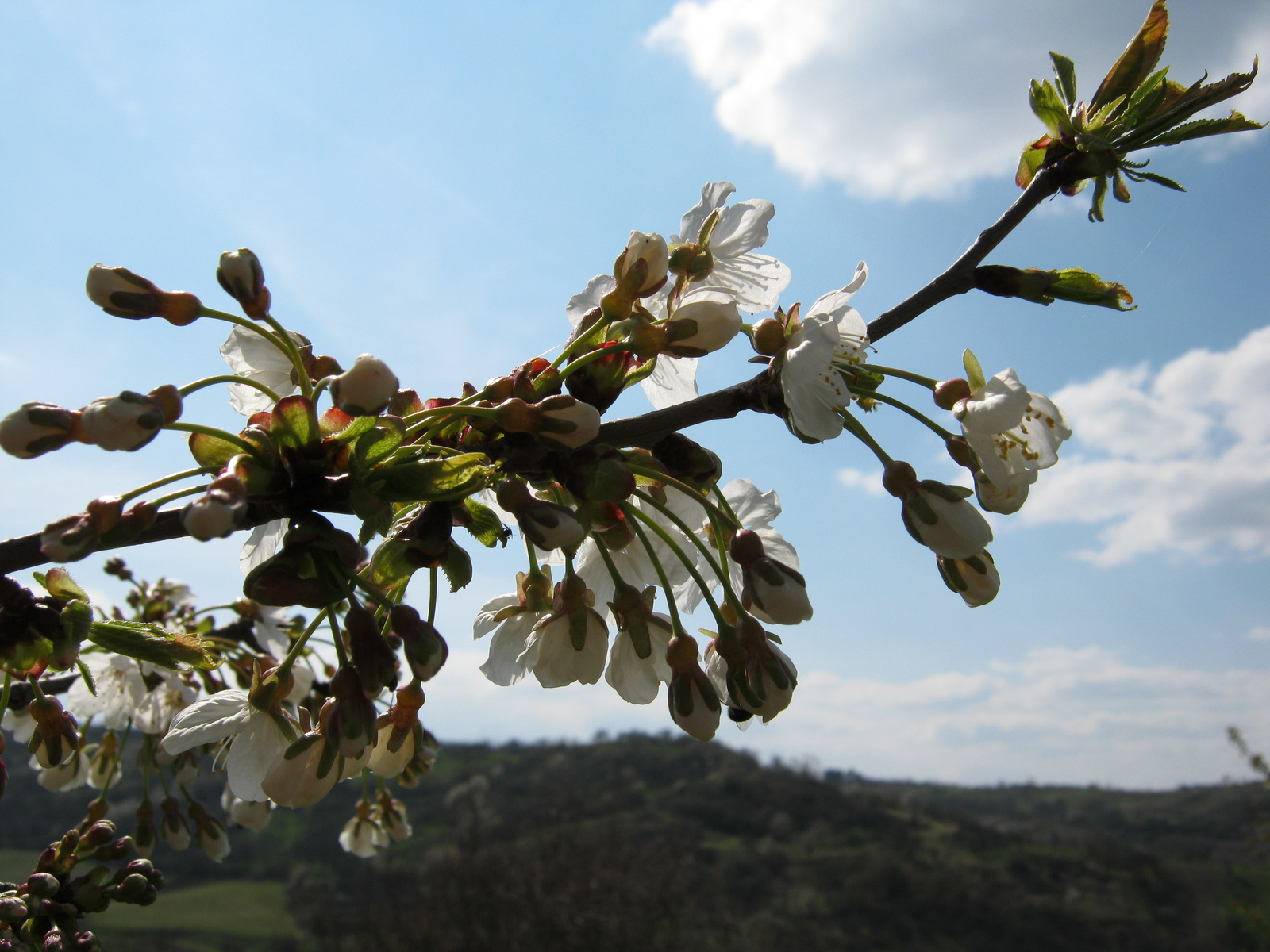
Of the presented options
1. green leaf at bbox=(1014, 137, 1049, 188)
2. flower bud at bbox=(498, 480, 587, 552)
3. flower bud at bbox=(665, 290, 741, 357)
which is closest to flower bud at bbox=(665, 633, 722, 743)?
flower bud at bbox=(498, 480, 587, 552)

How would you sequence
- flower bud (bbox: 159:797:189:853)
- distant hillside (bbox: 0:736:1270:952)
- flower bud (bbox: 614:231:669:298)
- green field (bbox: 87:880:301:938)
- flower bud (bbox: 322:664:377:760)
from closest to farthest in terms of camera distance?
flower bud (bbox: 322:664:377:760) < flower bud (bbox: 614:231:669:298) < flower bud (bbox: 159:797:189:853) < distant hillside (bbox: 0:736:1270:952) < green field (bbox: 87:880:301:938)

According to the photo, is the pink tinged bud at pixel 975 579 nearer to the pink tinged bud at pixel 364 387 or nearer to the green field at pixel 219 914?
the pink tinged bud at pixel 364 387

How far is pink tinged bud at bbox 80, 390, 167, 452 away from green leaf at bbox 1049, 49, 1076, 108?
4.18 feet

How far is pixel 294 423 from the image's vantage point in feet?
2.91

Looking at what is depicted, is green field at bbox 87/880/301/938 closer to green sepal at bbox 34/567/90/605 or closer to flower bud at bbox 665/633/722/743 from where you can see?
green sepal at bbox 34/567/90/605

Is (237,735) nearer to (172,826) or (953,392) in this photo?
(953,392)

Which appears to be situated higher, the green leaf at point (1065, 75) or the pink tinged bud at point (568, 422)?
the green leaf at point (1065, 75)

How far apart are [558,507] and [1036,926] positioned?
37.3 m

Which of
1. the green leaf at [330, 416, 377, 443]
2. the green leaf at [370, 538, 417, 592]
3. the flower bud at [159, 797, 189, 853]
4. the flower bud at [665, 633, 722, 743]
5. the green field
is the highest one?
the green leaf at [330, 416, 377, 443]

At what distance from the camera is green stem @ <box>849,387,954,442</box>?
110cm

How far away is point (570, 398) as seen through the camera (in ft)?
2.96

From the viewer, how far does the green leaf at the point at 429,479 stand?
891 mm

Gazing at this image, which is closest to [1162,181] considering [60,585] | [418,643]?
[418,643]

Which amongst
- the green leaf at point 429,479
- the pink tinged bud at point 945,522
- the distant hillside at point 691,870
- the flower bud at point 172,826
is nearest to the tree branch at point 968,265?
the pink tinged bud at point 945,522
